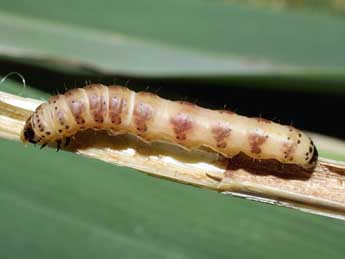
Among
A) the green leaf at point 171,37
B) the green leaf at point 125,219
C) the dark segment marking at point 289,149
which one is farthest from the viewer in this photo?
the green leaf at point 171,37

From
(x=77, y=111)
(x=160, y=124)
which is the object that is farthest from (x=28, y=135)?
(x=160, y=124)

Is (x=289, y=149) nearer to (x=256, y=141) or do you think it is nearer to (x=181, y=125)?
(x=256, y=141)

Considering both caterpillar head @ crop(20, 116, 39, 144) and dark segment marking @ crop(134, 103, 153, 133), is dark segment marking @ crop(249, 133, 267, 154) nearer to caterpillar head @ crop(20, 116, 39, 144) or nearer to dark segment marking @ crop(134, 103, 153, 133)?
dark segment marking @ crop(134, 103, 153, 133)

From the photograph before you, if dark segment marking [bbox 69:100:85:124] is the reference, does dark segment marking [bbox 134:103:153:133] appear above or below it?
above

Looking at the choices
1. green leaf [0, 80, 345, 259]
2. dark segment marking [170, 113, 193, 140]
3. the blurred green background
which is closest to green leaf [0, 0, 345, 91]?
the blurred green background

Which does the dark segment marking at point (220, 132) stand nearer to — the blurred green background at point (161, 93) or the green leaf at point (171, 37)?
the blurred green background at point (161, 93)

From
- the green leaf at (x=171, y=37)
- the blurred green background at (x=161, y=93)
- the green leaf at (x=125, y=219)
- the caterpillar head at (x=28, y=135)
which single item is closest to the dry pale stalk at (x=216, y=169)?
the caterpillar head at (x=28, y=135)

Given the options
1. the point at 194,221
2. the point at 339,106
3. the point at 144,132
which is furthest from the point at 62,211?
the point at 339,106
